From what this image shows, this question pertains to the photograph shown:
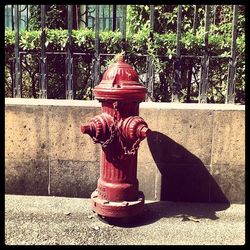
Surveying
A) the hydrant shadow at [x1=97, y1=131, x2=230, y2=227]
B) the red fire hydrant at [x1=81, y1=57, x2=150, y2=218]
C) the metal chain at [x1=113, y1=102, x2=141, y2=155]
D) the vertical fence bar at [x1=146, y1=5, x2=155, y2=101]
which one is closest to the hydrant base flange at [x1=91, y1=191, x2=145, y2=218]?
the red fire hydrant at [x1=81, y1=57, x2=150, y2=218]

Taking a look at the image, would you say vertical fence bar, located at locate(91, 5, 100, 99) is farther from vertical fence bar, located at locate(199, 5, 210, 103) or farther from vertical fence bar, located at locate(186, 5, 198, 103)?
vertical fence bar, located at locate(199, 5, 210, 103)

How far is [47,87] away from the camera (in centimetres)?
456

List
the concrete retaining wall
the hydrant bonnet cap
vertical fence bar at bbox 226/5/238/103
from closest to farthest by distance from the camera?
1. the hydrant bonnet cap
2. the concrete retaining wall
3. vertical fence bar at bbox 226/5/238/103

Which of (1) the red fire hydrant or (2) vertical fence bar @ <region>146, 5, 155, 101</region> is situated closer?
(1) the red fire hydrant

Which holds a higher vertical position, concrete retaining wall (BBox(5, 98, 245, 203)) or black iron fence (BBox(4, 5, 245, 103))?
black iron fence (BBox(4, 5, 245, 103))

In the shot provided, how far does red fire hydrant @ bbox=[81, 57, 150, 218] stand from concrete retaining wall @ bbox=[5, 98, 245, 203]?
63cm

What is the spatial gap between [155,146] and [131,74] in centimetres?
111

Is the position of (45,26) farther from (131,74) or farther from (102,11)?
(131,74)

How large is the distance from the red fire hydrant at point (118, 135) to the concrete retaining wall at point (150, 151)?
0.63m

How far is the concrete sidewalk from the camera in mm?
3479

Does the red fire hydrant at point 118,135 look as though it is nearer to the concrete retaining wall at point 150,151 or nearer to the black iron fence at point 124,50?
the concrete retaining wall at point 150,151

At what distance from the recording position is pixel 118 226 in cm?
376

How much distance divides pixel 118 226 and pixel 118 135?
3.36 ft
